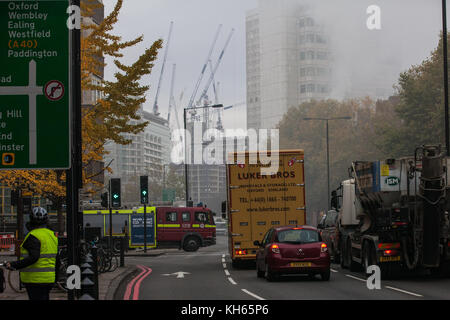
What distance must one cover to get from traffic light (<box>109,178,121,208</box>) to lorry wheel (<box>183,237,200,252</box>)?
16.4 metres

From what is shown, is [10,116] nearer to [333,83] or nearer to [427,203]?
[427,203]

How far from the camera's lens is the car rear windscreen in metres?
21.1

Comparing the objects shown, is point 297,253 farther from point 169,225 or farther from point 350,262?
point 169,225

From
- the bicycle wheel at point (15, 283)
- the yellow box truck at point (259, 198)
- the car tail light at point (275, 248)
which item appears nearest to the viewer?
the bicycle wheel at point (15, 283)

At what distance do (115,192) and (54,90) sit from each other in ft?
A: 72.3

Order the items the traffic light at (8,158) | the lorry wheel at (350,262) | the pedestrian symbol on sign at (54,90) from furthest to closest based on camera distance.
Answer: the lorry wheel at (350,262), the pedestrian symbol on sign at (54,90), the traffic light at (8,158)

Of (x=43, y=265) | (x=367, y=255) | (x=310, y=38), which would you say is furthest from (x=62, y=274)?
(x=310, y=38)

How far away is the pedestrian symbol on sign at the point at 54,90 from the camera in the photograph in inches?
484

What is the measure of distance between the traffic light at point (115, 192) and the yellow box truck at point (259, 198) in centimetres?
831

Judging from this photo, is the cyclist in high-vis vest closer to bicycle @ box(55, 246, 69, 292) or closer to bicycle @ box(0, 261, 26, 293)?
bicycle @ box(0, 261, 26, 293)

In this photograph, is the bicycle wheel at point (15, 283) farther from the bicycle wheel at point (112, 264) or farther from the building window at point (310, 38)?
the building window at point (310, 38)

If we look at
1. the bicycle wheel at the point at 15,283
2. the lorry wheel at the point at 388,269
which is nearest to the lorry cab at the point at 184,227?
the bicycle wheel at the point at 15,283

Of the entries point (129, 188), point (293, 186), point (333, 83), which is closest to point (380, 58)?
point (333, 83)

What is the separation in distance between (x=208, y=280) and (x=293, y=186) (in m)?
5.38
